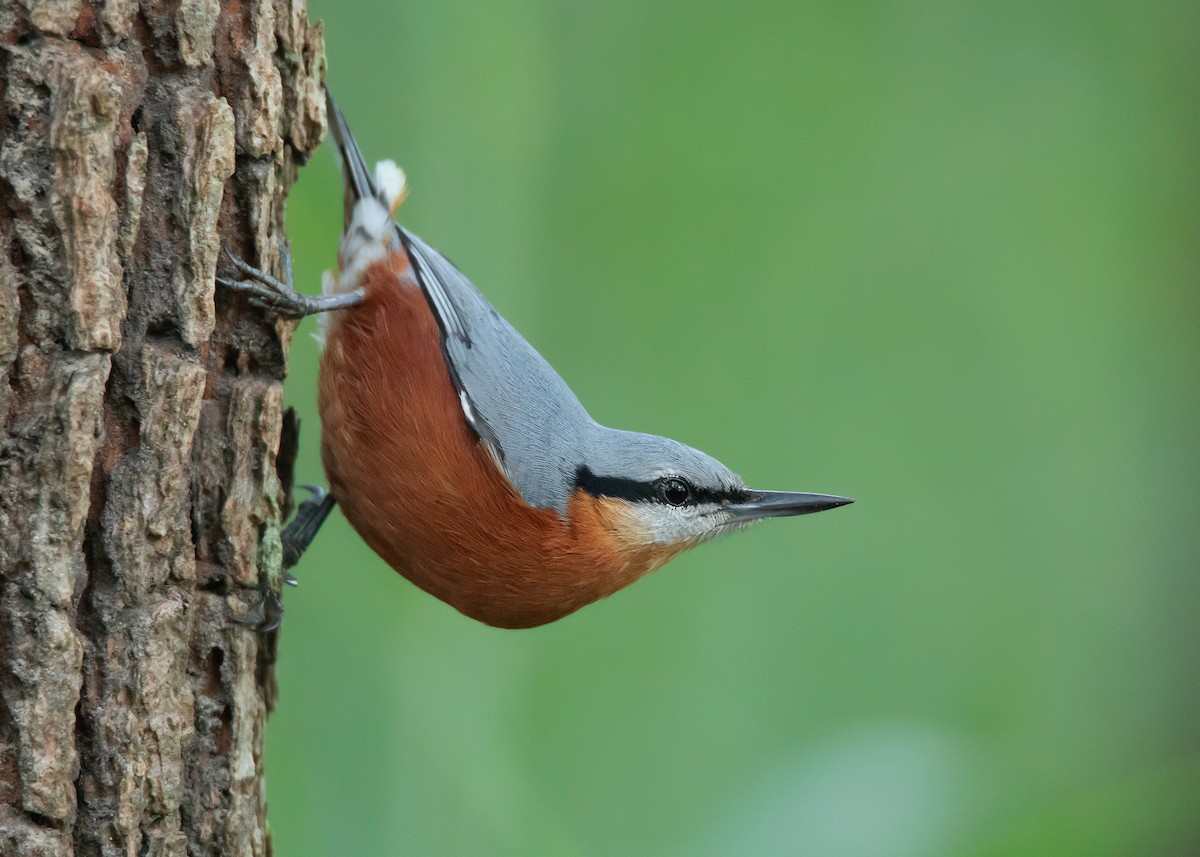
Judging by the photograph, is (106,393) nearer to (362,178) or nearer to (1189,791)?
(362,178)

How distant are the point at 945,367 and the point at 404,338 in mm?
2314

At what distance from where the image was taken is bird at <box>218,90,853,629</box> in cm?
225

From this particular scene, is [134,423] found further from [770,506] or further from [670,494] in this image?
[770,506]

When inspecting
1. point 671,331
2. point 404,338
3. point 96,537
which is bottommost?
point 96,537

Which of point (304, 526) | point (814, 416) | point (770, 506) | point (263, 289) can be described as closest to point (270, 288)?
point (263, 289)

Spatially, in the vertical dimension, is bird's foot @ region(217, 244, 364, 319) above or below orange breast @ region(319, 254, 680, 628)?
above

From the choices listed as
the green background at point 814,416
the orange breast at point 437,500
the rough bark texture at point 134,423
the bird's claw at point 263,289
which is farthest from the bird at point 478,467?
the rough bark texture at point 134,423

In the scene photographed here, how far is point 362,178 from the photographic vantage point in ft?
8.85

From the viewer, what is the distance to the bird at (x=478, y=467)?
2.25m

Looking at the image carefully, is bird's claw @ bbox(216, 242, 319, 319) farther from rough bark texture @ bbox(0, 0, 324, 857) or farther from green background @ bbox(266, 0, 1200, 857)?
green background @ bbox(266, 0, 1200, 857)

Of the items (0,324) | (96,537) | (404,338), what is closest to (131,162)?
(0,324)

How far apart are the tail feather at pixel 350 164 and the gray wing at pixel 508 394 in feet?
0.62

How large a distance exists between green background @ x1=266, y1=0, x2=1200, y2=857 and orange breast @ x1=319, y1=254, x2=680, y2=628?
412 millimetres

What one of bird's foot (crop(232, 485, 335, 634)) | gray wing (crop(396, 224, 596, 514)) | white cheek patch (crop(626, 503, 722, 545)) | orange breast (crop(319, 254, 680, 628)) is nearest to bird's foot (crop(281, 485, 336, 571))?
bird's foot (crop(232, 485, 335, 634))
